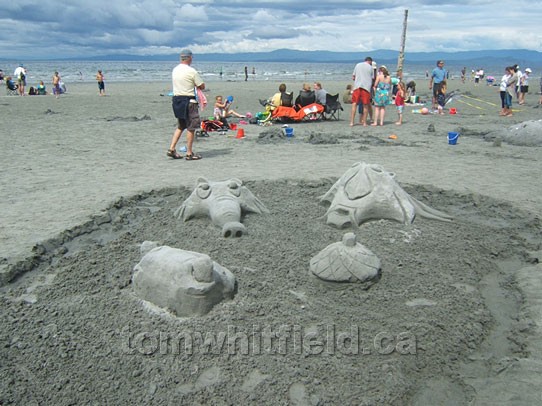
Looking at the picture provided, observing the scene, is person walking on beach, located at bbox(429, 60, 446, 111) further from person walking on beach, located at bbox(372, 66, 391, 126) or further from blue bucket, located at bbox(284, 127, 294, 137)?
blue bucket, located at bbox(284, 127, 294, 137)

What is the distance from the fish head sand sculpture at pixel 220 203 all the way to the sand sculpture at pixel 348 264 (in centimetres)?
118

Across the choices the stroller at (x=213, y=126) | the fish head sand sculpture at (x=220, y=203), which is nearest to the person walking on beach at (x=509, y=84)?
the stroller at (x=213, y=126)

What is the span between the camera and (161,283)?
3.35 metres

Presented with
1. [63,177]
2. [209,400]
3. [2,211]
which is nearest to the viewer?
[209,400]

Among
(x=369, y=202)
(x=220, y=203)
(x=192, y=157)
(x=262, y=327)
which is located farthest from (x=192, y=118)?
(x=262, y=327)

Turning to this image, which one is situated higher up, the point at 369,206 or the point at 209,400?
the point at 369,206

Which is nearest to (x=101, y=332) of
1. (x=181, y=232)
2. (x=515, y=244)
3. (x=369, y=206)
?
(x=181, y=232)

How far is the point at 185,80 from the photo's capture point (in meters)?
8.05

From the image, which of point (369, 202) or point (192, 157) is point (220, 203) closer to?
point (369, 202)

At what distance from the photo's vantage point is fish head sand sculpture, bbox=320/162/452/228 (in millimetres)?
5070

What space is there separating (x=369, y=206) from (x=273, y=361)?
2.53 m

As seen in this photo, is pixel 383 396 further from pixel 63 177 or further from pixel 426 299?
pixel 63 177

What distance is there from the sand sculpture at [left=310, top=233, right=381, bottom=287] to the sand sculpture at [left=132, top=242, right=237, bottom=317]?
86 cm

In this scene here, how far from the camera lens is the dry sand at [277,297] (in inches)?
112
